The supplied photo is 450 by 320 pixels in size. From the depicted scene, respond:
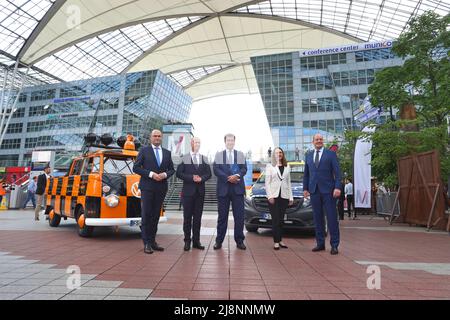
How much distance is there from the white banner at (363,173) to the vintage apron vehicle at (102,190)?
8.50 m


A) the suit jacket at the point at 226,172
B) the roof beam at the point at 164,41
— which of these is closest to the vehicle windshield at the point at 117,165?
the suit jacket at the point at 226,172

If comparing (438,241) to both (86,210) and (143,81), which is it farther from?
(143,81)

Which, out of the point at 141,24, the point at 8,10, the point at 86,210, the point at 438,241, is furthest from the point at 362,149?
the point at 141,24

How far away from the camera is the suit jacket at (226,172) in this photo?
5.49m

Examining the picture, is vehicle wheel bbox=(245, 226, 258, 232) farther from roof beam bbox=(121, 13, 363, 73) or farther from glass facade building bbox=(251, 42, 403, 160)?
roof beam bbox=(121, 13, 363, 73)

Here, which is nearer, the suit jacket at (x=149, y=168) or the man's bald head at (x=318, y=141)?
the suit jacket at (x=149, y=168)

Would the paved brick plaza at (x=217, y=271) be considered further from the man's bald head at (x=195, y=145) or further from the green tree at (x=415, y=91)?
the green tree at (x=415, y=91)

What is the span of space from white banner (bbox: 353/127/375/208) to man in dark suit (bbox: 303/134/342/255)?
6984 millimetres

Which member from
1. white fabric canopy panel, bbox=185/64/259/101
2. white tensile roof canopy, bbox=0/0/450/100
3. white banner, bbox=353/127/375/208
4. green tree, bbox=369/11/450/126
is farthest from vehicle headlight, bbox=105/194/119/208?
white fabric canopy panel, bbox=185/64/259/101

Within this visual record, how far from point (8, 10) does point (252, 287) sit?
4541 cm

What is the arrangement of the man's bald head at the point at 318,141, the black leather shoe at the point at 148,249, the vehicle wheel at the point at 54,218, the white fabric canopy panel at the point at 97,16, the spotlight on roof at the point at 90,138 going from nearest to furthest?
the black leather shoe at the point at 148,249
the man's bald head at the point at 318,141
the spotlight on roof at the point at 90,138
the vehicle wheel at the point at 54,218
the white fabric canopy panel at the point at 97,16

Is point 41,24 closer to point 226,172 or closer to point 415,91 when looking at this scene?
point 415,91

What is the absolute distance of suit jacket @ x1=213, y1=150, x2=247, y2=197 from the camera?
549cm

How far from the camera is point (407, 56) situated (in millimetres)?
12898
